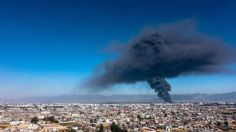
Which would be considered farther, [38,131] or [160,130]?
[160,130]

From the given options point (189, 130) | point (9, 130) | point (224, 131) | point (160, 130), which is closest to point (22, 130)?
point (9, 130)

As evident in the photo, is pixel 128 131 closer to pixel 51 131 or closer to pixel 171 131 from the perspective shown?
pixel 171 131

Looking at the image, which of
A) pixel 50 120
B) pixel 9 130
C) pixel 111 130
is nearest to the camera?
pixel 9 130

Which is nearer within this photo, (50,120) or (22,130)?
(22,130)

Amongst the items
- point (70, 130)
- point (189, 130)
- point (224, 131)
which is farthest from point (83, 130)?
point (224, 131)

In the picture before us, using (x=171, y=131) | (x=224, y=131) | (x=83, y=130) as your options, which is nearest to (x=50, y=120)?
(x=83, y=130)

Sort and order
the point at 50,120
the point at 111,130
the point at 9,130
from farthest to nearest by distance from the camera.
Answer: the point at 50,120 < the point at 111,130 < the point at 9,130

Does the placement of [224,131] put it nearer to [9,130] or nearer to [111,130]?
[111,130]

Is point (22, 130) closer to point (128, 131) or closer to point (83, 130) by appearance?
point (83, 130)
